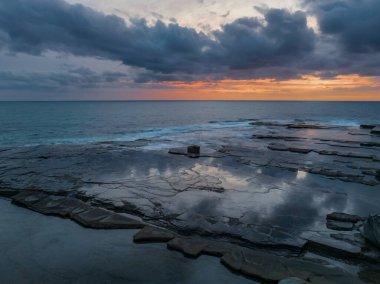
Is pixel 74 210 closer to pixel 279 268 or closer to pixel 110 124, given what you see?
pixel 279 268

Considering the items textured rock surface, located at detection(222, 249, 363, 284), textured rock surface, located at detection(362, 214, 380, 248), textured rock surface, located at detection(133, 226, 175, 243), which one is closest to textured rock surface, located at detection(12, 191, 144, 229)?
textured rock surface, located at detection(133, 226, 175, 243)

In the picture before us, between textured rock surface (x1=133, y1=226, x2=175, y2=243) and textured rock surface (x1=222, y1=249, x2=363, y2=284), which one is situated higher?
textured rock surface (x1=222, y1=249, x2=363, y2=284)

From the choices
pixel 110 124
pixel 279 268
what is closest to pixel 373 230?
pixel 279 268

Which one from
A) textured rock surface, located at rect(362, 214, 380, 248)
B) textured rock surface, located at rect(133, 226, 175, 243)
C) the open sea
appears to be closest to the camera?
textured rock surface, located at rect(362, 214, 380, 248)

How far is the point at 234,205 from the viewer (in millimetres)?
12312

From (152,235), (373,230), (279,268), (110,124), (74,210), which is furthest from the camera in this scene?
(110,124)

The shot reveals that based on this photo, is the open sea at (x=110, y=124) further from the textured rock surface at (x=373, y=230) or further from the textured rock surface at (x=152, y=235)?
the textured rock surface at (x=373, y=230)

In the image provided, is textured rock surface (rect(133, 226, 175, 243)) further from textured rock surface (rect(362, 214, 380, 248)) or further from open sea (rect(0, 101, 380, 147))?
open sea (rect(0, 101, 380, 147))

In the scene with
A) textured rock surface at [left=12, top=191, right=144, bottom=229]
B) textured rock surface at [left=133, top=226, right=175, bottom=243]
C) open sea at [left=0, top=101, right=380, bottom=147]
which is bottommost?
open sea at [left=0, top=101, right=380, bottom=147]

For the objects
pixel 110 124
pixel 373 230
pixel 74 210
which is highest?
pixel 373 230

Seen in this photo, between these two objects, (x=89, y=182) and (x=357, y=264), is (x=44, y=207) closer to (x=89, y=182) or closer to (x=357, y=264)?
(x=89, y=182)

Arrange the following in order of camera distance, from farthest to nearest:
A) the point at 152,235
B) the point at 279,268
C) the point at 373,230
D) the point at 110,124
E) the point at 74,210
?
the point at 110,124 < the point at 74,210 < the point at 152,235 < the point at 373,230 < the point at 279,268

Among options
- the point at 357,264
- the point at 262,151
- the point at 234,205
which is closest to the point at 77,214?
the point at 234,205

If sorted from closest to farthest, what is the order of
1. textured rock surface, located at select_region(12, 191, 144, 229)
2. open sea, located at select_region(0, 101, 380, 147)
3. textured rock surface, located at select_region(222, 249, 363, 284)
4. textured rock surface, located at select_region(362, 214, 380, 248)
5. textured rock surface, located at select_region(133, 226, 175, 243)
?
textured rock surface, located at select_region(222, 249, 363, 284) < textured rock surface, located at select_region(362, 214, 380, 248) < textured rock surface, located at select_region(133, 226, 175, 243) < textured rock surface, located at select_region(12, 191, 144, 229) < open sea, located at select_region(0, 101, 380, 147)
